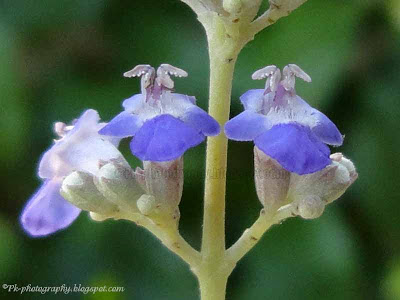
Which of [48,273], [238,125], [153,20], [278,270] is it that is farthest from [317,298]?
[238,125]

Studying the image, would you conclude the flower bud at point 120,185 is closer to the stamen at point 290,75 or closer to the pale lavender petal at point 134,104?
the pale lavender petal at point 134,104

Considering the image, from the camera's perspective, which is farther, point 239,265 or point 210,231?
point 239,265

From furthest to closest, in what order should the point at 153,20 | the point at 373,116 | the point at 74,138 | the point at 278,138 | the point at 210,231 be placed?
the point at 153,20 < the point at 373,116 < the point at 74,138 < the point at 210,231 < the point at 278,138

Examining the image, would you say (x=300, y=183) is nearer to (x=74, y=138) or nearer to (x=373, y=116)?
(x=74, y=138)

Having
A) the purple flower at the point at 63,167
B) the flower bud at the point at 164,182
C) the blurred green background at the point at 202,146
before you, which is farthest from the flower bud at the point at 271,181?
the blurred green background at the point at 202,146

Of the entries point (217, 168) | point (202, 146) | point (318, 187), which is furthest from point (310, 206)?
point (202, 146)

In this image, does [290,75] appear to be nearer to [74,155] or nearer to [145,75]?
[145,75]
